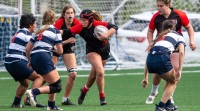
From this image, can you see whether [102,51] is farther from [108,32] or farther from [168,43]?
[168,43]

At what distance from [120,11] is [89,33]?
11828 millimetres

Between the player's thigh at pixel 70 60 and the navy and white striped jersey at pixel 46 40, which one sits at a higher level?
the navy and white striped jersey at pixel 46 40

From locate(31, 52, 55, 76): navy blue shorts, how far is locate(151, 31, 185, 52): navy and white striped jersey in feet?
5.84

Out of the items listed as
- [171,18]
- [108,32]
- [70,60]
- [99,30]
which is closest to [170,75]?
[171,18]

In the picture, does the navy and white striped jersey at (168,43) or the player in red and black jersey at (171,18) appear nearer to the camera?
the navy and white striped jersey at (168,43)

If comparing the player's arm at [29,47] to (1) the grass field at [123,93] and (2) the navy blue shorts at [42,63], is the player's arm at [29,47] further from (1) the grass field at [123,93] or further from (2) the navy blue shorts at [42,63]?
(1) the grass field at [123,93]

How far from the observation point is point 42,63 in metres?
12.8

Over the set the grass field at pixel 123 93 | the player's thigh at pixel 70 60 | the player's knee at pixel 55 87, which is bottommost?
the grass field at pixel 123 93

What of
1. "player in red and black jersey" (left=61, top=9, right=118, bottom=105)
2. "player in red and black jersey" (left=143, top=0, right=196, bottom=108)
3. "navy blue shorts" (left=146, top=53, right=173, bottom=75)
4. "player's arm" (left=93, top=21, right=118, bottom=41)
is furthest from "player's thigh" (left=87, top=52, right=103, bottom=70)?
"navy blue shorts" (left=146, top=53, right=173, bottom=75)

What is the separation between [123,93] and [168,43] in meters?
5.03

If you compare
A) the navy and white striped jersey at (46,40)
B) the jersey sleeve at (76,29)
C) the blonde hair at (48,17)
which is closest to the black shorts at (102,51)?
the jersey sleeve at (76,29)

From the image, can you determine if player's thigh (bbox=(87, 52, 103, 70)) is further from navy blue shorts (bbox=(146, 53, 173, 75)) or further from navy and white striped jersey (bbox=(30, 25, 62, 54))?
navy blue shorts (bbox=(146, 53, 173, 75))

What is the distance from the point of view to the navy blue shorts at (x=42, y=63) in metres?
12.8

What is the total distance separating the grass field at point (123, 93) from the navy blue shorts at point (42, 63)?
90 cm
